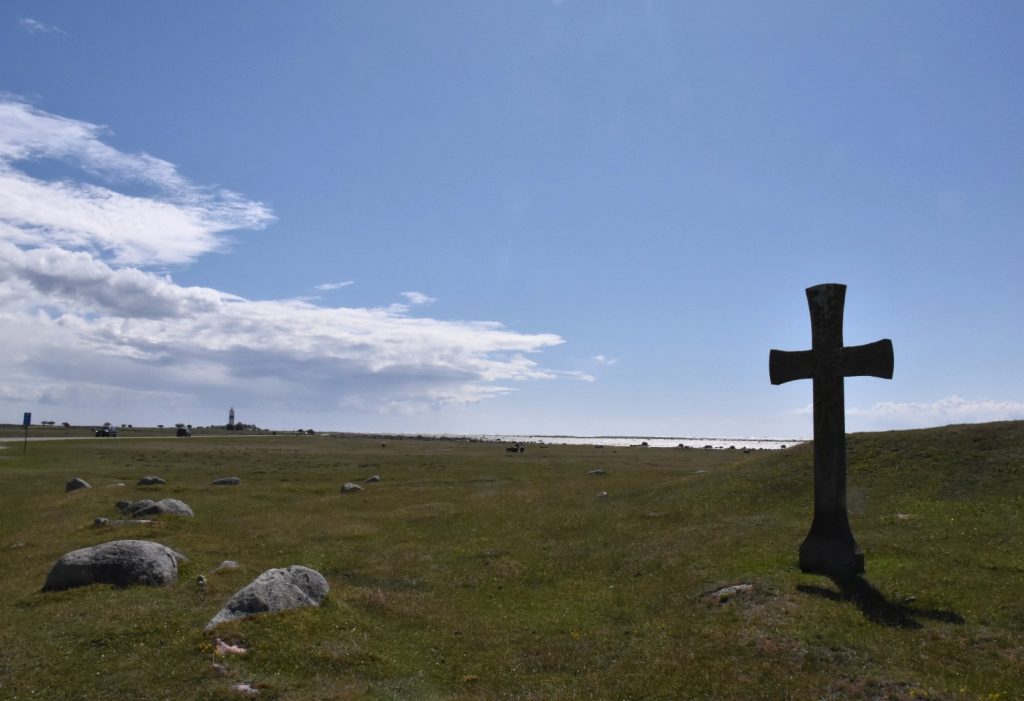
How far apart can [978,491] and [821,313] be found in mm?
12314

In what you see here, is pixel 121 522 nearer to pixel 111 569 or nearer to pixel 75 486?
pixel 111 569

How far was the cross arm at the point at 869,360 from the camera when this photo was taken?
22.4 meters

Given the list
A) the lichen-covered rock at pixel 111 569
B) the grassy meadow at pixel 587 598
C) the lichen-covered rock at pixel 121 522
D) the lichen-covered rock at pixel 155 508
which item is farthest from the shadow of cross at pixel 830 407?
the lichen-covered rock at pixel 155 508

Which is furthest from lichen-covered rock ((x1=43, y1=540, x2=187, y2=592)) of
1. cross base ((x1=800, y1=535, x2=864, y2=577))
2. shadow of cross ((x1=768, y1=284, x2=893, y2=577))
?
shadow of cross ((x1=768, y1=284, x2=893, y2=577))

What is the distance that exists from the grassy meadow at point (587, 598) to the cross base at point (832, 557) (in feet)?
1.80

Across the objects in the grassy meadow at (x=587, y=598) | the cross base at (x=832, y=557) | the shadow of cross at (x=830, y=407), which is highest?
the shadow of cross at (x=830, y=407)

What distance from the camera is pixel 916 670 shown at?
1434cm

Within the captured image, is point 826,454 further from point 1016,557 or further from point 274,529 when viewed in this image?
point 274,529

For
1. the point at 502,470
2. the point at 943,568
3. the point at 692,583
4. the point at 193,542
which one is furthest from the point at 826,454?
the point at 502,470

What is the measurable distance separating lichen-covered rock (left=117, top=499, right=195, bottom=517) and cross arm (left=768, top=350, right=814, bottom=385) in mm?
30074

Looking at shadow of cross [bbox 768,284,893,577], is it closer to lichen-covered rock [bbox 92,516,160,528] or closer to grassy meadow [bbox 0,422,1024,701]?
grassy meadow [bbox 0,422,1024,701]

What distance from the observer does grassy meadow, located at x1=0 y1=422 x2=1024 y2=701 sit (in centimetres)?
1483

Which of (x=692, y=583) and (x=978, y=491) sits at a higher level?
(x=978, y=491)

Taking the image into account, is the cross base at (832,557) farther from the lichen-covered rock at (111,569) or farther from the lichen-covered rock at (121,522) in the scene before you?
the lichen-covered rock at (121,522)
